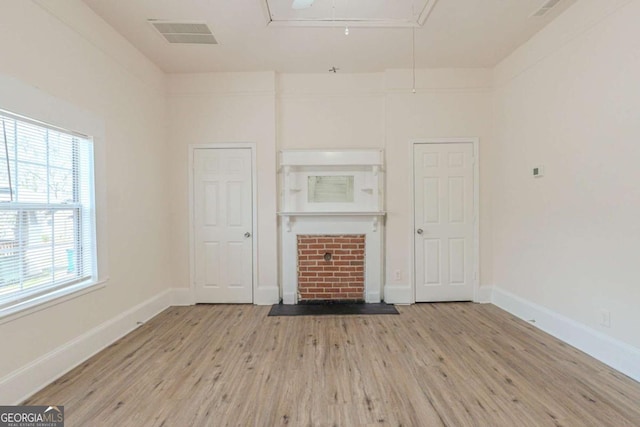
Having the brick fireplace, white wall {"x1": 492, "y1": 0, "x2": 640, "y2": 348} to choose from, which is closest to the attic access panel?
white wall {"x1": 492, "y1": 0, "x2": 640, "y2": 348}

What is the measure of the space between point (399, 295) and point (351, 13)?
315 cm

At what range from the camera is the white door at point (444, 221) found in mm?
3637

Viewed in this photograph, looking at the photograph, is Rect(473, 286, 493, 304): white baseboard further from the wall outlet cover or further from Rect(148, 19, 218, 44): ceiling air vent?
Rect(148, 19, 218, 44): ceiling air vent

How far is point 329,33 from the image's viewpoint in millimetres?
2828

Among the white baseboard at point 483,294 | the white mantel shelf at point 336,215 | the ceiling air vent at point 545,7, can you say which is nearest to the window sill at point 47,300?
the white mantel shelf at point 336,215

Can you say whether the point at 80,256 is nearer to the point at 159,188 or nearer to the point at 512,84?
the point at 159,188

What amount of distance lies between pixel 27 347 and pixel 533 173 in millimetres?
4570

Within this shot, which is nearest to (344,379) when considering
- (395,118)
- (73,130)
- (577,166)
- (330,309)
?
(330,309)

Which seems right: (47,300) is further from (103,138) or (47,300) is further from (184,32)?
(184,32)

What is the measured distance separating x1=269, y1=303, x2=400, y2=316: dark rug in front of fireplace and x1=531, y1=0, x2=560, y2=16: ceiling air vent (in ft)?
10.8

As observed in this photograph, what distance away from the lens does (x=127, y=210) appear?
2.92m

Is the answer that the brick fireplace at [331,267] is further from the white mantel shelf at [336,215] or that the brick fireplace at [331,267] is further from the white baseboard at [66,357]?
the white baseboard at [66,357]

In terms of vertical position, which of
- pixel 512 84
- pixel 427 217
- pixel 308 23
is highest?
pixel 308 23

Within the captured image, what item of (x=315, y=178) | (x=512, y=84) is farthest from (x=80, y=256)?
(x=512, y=84)
